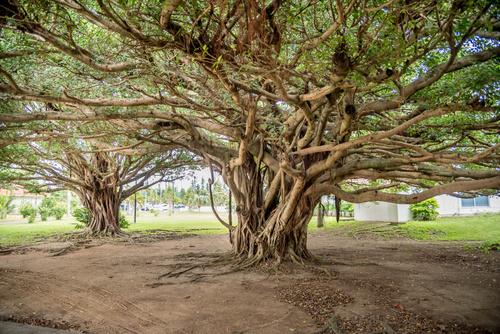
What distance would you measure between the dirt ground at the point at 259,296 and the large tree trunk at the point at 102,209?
5.87 m

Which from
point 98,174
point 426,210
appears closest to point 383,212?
point 426,210

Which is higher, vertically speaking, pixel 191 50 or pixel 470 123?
pixel 191 50

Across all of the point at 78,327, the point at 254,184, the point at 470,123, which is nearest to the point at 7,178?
the point at 254,184

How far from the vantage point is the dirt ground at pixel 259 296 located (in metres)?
3.65

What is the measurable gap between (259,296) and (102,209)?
10.8m

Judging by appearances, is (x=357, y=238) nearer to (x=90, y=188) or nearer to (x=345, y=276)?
(x=345, y=276)

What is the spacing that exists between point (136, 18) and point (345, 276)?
4.81 metres

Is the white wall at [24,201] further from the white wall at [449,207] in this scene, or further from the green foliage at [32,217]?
the white wall at [449,207]

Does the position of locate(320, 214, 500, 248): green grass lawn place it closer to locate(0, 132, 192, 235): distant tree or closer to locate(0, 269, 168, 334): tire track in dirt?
locate(0, 132, 192, 235): distant tree

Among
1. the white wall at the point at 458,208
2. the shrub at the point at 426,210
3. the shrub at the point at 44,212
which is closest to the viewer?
the shrub at the point at 426,210

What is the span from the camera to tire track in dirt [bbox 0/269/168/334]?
12.4 ft

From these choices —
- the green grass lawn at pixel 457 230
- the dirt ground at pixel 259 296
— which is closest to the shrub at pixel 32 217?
the dirt ground at pixel 259 296

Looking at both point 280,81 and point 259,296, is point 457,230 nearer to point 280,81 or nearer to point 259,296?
point 259,296

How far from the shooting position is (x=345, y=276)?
5.73 m
